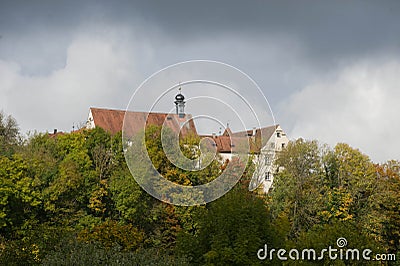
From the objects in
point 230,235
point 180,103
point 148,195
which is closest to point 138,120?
point 230,235

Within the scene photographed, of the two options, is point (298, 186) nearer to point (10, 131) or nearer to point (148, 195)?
point (148, 195)

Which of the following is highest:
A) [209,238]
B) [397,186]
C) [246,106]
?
[397,186]

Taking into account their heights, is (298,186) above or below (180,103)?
above

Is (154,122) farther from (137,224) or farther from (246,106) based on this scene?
(246,106)

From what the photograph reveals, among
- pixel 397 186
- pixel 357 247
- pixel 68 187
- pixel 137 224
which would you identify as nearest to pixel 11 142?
pixel 68 187

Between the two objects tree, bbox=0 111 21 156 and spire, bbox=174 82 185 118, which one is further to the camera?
tree, bbox=0 111 21 156

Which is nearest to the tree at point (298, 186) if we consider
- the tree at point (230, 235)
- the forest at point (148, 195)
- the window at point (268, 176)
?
the forest at point (148, 195)

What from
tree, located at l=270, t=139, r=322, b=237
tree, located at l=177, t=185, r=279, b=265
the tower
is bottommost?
tree, located at l=177, t=185, r=279, b=265

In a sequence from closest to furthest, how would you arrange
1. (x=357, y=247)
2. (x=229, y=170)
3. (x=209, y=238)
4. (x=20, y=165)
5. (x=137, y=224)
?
(x=357, y=247)
(x=209, y=238)
(x=229, y=170)
(x=20, y=165)
(x=137, y=224)

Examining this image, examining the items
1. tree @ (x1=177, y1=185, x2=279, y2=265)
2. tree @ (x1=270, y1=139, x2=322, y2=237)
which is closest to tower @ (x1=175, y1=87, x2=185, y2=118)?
tree @ (x1=177, y1=185, x2=279, y2=265)

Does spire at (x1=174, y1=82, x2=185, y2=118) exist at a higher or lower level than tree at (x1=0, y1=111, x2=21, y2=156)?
lower

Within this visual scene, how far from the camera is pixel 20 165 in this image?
36438mm

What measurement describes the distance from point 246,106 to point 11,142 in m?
33.1

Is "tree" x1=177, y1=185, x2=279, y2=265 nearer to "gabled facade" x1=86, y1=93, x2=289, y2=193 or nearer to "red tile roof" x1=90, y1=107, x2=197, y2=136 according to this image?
"gabled facade" x1=86, y1=93, x2=289, y2=193
